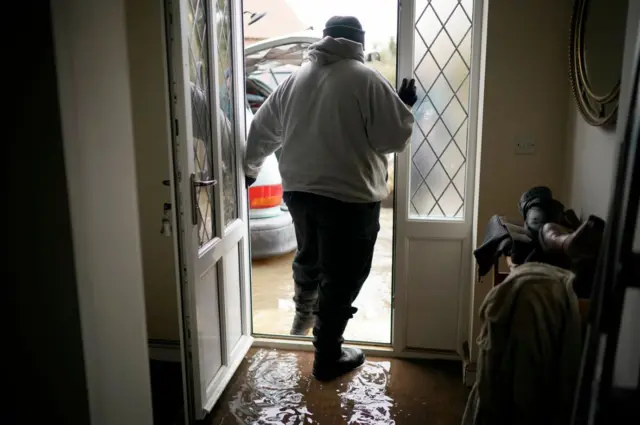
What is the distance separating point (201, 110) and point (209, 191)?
33 centimetres

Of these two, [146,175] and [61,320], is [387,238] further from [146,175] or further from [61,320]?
[61,320]

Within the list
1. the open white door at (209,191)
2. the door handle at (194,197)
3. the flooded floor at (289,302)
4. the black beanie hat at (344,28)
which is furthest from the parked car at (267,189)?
the door handle at (194,197)

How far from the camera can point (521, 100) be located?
2.13 m

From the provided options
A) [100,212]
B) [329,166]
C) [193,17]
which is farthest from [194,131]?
[100,212]

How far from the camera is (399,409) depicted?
2170 millimetres

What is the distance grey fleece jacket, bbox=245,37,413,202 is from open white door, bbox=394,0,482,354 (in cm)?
22

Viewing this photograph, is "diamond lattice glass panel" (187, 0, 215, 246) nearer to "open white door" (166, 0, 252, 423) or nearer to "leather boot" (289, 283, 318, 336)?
"open white door" (166, 0, 252, 423)

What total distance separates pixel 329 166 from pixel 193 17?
2.66ft

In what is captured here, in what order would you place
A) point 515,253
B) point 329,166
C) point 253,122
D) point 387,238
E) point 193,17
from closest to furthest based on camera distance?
point 515,253 → point 193,17 → point 329,166 → point 253,122 → point 387,238

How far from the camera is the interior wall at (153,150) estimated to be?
1823 millimetres

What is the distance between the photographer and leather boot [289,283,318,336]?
2607 millimetres

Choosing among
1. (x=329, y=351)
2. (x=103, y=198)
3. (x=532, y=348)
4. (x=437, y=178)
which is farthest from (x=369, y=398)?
(x=103, y=198)

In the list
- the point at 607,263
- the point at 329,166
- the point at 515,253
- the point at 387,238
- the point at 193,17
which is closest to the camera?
the point at 607,263

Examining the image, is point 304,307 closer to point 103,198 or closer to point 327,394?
point 327,394
